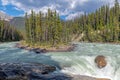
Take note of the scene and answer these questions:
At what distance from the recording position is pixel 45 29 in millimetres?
124562

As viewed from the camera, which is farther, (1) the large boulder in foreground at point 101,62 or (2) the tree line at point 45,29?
(2) the tree line at point 45,29

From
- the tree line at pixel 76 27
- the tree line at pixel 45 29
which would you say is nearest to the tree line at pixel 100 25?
the tree line at pixel 76 27

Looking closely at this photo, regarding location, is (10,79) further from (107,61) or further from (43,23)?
(43,23)

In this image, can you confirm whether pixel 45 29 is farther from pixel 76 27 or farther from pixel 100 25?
pixel 76 27

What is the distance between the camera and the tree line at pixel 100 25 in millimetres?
134375

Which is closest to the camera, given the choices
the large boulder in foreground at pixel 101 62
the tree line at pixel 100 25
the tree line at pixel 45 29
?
the large boulder in foreground at pixel 101 62

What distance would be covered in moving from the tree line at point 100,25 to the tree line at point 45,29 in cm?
2551

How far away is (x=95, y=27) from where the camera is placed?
164750mm

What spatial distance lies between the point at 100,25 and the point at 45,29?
45.8m

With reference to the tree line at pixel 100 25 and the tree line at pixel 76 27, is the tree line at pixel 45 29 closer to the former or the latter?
the tree line at pixel 76 27

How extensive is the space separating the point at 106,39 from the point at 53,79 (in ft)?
334

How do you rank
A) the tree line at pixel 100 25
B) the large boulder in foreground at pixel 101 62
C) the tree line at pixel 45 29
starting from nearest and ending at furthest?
the large boulder in foreground at pixel 101 62
the tree line at pixel 45 29
the tree line at pixel 100 25

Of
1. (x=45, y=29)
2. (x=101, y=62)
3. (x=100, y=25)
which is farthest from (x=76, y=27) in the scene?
(x=101, y=62)

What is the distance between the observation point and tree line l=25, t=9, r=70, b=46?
11385cm
